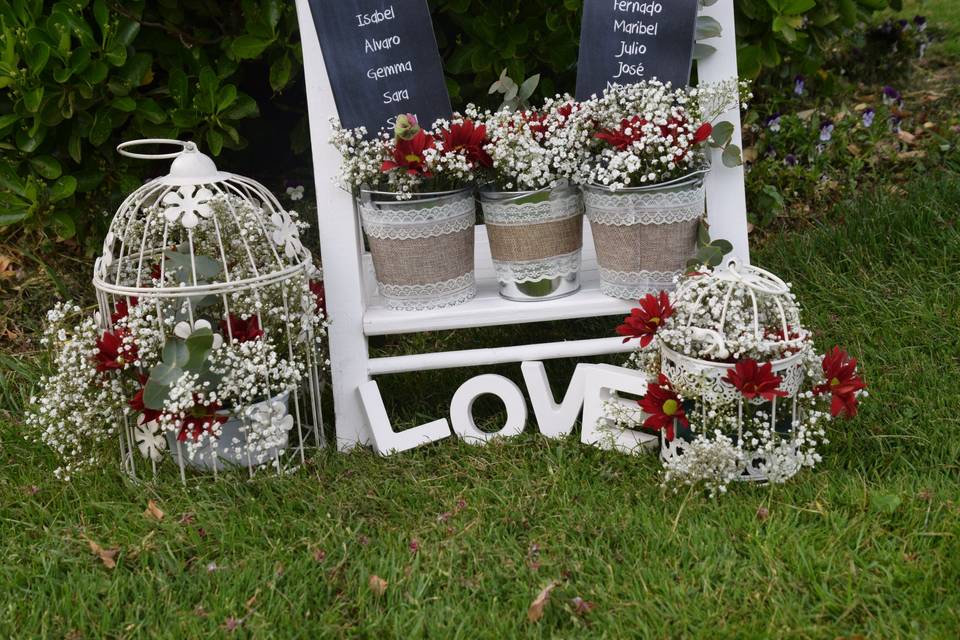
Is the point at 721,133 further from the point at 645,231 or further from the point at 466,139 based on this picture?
the point at 466,139

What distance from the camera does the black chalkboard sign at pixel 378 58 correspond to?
2422 millimetres

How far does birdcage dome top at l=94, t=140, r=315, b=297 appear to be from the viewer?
2.30 m

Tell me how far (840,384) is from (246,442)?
56.6 inches

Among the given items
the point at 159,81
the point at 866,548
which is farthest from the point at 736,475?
the point at 159,81

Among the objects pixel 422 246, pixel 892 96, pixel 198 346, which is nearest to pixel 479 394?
pixel 422 246

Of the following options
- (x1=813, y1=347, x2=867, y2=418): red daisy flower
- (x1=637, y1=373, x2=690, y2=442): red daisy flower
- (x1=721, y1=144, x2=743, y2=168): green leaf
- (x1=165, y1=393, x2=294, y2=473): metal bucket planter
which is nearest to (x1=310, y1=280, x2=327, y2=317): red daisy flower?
(x1=165, y1=393, x2=294, y2=473): metal bucket planter

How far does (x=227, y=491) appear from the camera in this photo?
92.4 inches

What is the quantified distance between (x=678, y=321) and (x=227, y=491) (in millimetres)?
1154

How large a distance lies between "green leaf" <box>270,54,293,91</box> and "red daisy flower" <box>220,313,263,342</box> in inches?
38.8

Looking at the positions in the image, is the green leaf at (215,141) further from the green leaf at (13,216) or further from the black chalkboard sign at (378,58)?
the black chalkboard sign at (378,58)

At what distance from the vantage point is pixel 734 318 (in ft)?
7.39

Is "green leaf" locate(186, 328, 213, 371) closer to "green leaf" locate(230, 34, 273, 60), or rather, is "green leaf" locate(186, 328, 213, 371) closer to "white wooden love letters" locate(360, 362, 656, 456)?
"white wooden love letters" locate(360, 362, 656, 456)

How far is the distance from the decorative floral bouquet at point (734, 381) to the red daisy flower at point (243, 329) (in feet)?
2.93

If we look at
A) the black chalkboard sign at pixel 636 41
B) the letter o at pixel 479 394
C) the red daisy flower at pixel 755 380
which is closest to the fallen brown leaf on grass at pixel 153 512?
the letter o at pixel 479 394
